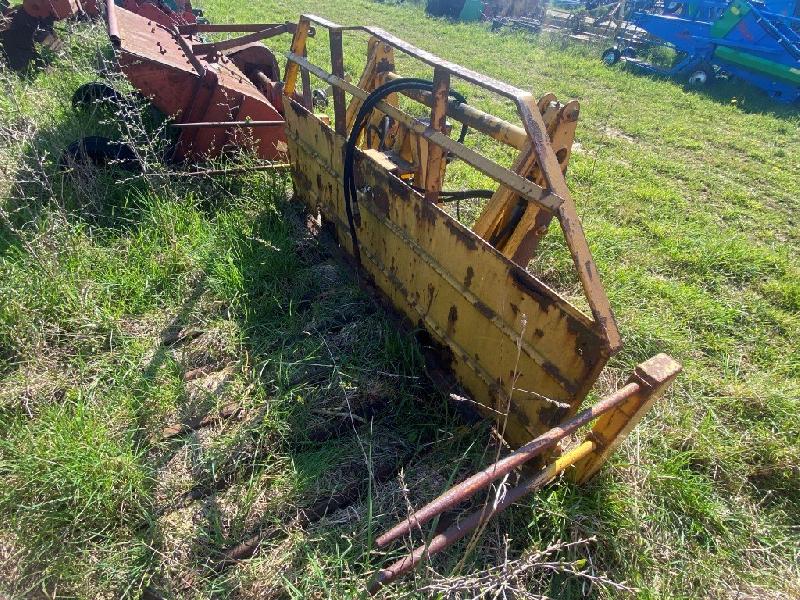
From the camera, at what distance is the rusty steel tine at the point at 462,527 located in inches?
51.6

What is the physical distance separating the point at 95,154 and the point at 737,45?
11.5 meters

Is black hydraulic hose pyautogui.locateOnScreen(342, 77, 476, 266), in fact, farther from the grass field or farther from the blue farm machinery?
the blue farm machinery

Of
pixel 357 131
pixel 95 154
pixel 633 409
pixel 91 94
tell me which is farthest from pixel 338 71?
pixel 91 94

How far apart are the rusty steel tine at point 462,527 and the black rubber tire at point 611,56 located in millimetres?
11685

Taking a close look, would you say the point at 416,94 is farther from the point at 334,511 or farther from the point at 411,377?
the point at 334,511

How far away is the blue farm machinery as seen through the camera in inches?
355

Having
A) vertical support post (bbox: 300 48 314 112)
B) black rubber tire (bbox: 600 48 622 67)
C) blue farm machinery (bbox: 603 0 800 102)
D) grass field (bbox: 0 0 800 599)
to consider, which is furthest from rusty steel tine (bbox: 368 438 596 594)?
black rubber tire (bbox: 600 48 622 67)

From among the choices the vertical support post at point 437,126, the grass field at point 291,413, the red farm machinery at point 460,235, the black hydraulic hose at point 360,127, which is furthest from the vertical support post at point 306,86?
the vertical support post at point 437,126

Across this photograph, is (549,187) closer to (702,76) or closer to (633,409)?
(633,409)

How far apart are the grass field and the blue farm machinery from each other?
6579 mm

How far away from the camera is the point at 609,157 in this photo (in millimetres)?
6207

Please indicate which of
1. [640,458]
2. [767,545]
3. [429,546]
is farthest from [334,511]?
[767,545]

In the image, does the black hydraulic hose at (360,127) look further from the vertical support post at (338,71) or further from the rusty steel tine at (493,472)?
the rusty steel tine at (493,472)

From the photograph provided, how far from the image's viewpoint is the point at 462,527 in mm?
1498
